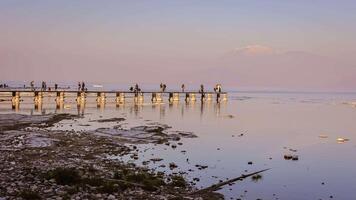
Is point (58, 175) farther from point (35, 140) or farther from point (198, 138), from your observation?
point (198, 138)

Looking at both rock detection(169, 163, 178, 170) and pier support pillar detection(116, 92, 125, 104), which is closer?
rock detection(169, 163, 178, 170)

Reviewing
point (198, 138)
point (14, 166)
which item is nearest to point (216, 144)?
point (198, 138)

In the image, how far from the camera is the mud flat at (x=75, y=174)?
51.2 ft

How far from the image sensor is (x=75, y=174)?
56.2 feet

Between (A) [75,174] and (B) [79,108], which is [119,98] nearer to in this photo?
(B) [79,108]

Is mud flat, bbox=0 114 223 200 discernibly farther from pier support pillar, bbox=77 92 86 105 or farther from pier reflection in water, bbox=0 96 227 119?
pier support pillar, bbox=77 92 86 105

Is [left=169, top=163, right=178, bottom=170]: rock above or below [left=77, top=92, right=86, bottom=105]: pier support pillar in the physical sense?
below

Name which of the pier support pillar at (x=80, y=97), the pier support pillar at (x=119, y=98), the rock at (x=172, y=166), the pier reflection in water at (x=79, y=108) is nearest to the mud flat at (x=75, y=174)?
the rock at (x=172, y=166)

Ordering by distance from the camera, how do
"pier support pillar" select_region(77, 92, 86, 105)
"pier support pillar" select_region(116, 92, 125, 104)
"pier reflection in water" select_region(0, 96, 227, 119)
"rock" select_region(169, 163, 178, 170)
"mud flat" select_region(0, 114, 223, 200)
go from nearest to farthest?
"mud flat" select_region(0, 114, 223, 200) → "rock" select_region(169, 163, 178, 170) → "pier reflection in water" select_region(0, 96, 227, 119) → "pier support pillar" select_region(77, 92, 86, 105) → "pier support pillar" select_region(116, 92, 125, 104)

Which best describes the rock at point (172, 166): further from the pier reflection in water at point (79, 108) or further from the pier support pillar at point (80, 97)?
the pier support pillar at point (80, 97)

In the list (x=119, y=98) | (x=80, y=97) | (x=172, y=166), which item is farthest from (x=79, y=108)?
(x=172, y=166)

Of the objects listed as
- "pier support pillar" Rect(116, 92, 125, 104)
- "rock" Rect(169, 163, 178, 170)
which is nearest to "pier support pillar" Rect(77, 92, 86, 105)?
"pier support pillar" Rect(116, 92, 125, 104)

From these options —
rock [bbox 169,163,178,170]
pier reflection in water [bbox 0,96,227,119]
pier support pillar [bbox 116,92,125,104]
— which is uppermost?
pier support pillar [bbox 116,92,125,104]

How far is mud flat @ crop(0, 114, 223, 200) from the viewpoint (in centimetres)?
1561
